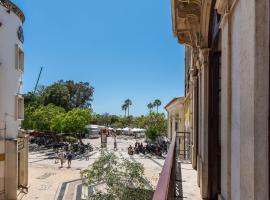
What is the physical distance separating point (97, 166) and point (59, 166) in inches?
674

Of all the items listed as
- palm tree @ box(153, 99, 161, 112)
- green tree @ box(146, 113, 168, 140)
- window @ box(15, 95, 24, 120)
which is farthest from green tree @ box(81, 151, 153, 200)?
palm tree @ box(153, 99, 161, 112)

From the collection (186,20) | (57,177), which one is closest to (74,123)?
(57,177)

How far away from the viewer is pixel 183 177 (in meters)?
8.88

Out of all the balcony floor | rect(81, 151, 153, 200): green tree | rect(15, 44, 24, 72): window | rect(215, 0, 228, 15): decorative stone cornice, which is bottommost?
rect(81, 151, 153, 200): green tree

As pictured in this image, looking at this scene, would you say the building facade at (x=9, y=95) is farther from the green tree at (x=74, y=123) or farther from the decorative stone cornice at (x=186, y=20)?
the green tree at (x=74, y=123)

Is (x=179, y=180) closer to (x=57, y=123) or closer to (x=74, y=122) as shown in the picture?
(x=74, y=122)

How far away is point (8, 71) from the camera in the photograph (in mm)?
18750

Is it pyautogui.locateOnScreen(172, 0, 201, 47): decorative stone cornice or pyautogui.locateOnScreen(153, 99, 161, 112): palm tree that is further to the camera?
pyautogui.locateOnScreen(153, 99, 161, 112): palm tree

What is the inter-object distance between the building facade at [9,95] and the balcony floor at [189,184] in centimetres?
1131

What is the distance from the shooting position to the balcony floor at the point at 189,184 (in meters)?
6.99

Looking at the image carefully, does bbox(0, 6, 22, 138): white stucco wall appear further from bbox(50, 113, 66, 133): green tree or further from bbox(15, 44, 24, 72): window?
bbox(50, 113, 66, 133): green tree

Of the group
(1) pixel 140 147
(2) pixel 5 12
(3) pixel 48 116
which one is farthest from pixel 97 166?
(3) pixel 48 116

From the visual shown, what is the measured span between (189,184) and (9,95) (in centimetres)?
1373

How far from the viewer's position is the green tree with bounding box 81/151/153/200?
419 inches
